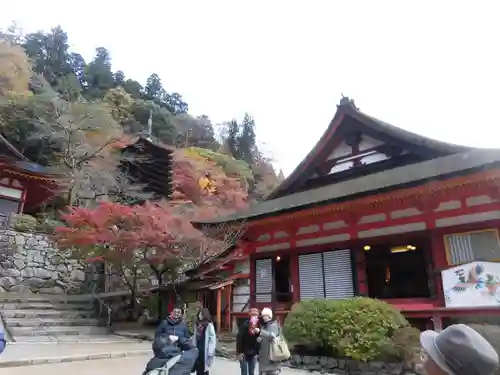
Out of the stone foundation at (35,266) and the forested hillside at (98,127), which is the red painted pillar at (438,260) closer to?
the stone foundation at (35,266)

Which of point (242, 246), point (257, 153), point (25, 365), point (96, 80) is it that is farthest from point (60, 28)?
point (25, 365)

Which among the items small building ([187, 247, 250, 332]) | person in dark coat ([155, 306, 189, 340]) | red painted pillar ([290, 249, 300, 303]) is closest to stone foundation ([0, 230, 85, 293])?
small building ([187, 247, 250, 332])

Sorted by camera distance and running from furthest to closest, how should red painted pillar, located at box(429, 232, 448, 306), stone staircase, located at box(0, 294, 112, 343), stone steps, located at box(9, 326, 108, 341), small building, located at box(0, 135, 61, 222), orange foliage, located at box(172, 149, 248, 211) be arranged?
1. orange foliage, located at box(172, 149, 248, 211)
2. small building, located at box(0, 135, 61, 222)
3. stone staircase, located at box(0, 294, 112, 343)
4. stone steps, located at box(9, 326, 108, 341)
5. red painted pillar, located at box(429, 232, 448, 306)

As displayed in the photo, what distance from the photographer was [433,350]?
1618 millimetres

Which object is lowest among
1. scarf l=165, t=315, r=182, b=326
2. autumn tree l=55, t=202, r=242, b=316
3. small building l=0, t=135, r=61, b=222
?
scarf l=165, t=315, r=182, b=326

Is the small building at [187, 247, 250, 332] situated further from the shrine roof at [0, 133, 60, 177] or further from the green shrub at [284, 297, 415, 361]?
the shrine roof at [0, 133, 60, 177]

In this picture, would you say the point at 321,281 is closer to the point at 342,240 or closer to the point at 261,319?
the point at 342,240

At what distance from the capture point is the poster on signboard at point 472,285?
8711 mm

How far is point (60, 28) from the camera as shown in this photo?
50219mm

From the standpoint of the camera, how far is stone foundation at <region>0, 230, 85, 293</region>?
18.7m

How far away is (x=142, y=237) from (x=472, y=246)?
11368 mm

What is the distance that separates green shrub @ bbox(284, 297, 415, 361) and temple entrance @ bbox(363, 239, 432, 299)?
4.82m

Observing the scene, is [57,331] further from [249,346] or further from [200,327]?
[249,346]

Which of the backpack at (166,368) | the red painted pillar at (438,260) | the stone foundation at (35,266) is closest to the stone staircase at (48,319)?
the stone foundation at (35,266)
